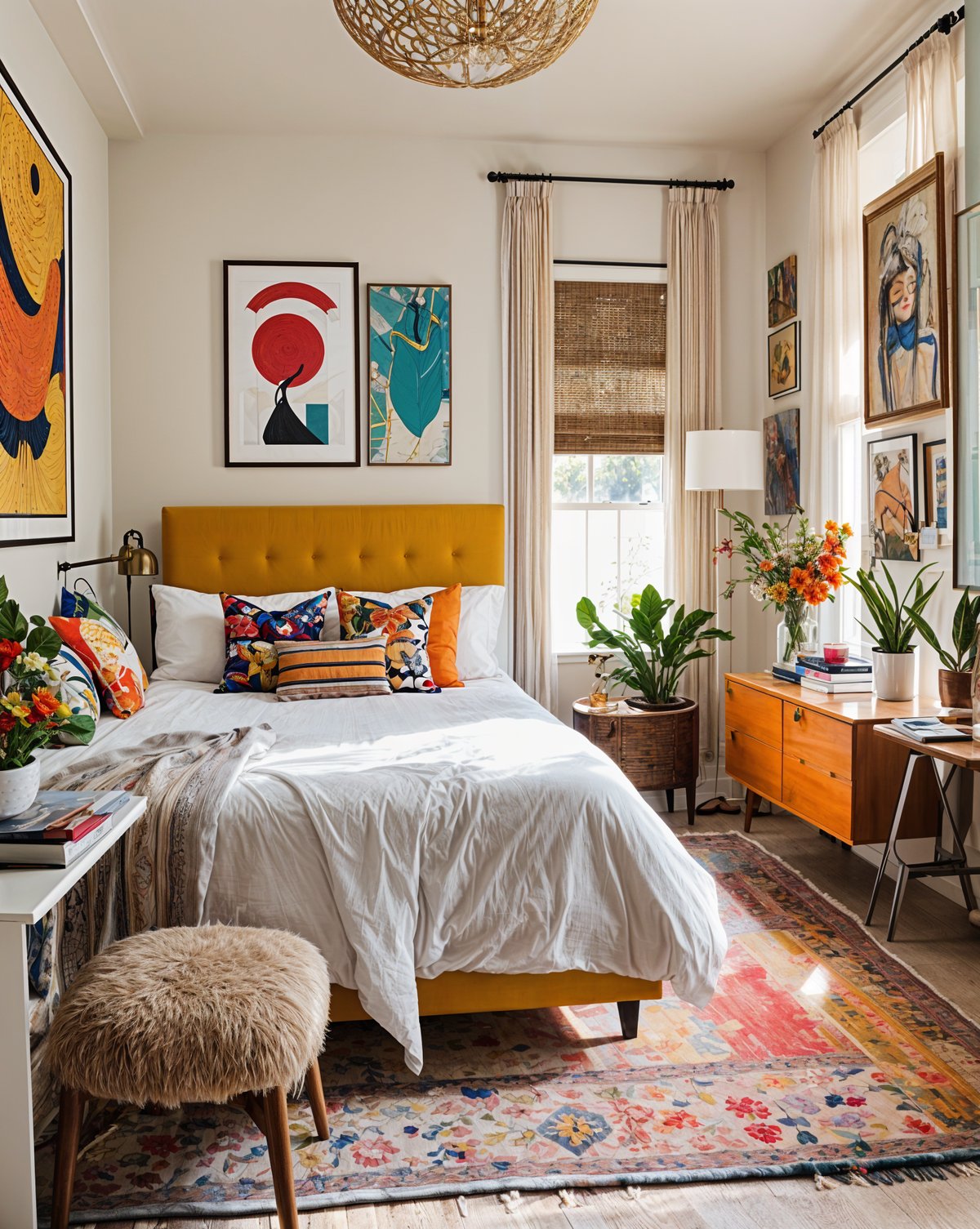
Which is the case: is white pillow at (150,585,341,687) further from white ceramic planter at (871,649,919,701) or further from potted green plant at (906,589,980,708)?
potted green plant at (906,589,980,708)

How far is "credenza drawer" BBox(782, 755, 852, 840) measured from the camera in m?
3.20

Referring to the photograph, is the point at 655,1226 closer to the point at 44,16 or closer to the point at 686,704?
the point at 686,704

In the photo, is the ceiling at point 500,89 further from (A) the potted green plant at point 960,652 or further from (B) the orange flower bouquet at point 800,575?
(A) the potted green plant at point 960,652

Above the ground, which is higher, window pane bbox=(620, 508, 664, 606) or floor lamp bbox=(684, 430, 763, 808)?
floor lamp bbox=(684, 430, 763, 808)

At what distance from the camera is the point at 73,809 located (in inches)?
70.8

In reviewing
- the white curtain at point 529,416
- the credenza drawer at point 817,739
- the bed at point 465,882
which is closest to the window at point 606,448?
the white curtain at point 529,416

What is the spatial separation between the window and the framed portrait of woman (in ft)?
4.04

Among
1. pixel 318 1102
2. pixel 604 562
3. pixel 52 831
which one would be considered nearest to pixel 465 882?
pixel 318 1102

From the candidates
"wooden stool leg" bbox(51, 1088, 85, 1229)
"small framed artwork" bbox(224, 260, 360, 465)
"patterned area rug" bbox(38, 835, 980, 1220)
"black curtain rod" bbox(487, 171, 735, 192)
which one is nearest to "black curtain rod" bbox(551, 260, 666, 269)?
"black curtain rod" bbox(487, 171, 735, 192)

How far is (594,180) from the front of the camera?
15.0ft

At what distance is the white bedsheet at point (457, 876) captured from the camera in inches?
84.4

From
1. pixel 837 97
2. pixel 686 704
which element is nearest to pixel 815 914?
pixel 686 704

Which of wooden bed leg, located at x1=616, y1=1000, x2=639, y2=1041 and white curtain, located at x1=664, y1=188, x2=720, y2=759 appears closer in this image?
wooden bed leg, located at x1=616, y1=1000, x2=639, y2=1041

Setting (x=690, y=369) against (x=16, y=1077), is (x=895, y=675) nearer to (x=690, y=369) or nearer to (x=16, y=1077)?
(x=690, y=369)
